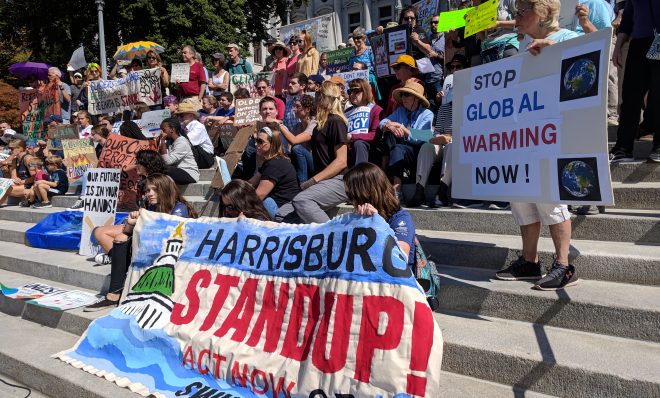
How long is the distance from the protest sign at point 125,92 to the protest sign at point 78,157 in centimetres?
232

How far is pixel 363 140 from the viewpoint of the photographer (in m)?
5.96

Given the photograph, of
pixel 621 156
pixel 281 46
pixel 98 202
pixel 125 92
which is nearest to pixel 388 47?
pixel 281 46

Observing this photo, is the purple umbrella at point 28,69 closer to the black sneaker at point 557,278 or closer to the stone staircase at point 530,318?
the stone staircase at point 530,318

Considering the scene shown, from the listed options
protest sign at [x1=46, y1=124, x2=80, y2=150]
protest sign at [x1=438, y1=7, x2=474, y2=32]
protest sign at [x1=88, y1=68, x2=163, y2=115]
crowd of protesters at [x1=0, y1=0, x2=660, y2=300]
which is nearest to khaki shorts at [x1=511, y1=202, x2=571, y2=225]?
crowd of protesters at [x1=0, y1=0, x2=660, y2=300]

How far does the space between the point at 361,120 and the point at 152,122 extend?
415cm

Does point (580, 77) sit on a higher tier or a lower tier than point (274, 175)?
higher

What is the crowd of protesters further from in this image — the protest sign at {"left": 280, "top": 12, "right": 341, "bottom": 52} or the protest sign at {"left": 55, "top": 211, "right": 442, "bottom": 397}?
the protest sign at {"left": 280, "top": 12, "right": 341, "bottom": 52}

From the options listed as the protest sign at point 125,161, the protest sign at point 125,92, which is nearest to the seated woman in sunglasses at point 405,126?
the protest sign at point 125,161

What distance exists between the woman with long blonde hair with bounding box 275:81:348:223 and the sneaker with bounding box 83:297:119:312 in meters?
1.70

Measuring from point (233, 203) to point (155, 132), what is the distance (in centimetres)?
491

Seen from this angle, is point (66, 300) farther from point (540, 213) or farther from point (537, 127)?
point (537, 127)

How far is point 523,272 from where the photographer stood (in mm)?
3709

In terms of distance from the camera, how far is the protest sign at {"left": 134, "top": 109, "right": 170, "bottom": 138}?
28.4 feet

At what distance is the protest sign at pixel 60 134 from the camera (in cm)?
1080
